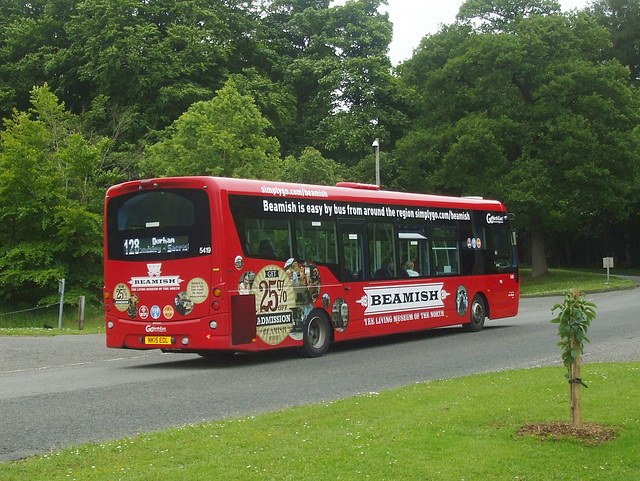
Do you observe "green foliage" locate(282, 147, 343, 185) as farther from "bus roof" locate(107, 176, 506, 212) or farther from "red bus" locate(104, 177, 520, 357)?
"red bus" locate(104, 177, 520, 357)

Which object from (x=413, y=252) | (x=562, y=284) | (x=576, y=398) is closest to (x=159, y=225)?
(x=413, y=252)

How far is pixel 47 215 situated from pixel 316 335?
21961 millimetres

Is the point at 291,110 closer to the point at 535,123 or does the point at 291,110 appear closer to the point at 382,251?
the point at 535,123

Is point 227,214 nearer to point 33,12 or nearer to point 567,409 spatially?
point 567,409

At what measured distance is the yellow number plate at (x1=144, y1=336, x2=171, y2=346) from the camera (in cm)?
1487

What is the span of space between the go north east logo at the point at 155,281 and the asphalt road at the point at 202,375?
1.42m

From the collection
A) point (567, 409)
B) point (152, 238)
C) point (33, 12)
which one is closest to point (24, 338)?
point (152, 238)

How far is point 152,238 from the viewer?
49.7 feet

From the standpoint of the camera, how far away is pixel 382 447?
705 cm

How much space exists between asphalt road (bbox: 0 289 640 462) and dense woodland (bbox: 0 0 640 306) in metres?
14.9

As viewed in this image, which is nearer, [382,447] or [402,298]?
[382,447]

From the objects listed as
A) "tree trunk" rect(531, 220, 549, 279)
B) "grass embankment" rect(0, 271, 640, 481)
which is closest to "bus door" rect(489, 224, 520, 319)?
"grass embankment" rect(0, 271, 640, 481)

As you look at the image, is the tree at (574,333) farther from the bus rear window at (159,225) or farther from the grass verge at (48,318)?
the grass verge at (48,318)

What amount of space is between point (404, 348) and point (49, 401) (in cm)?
864
